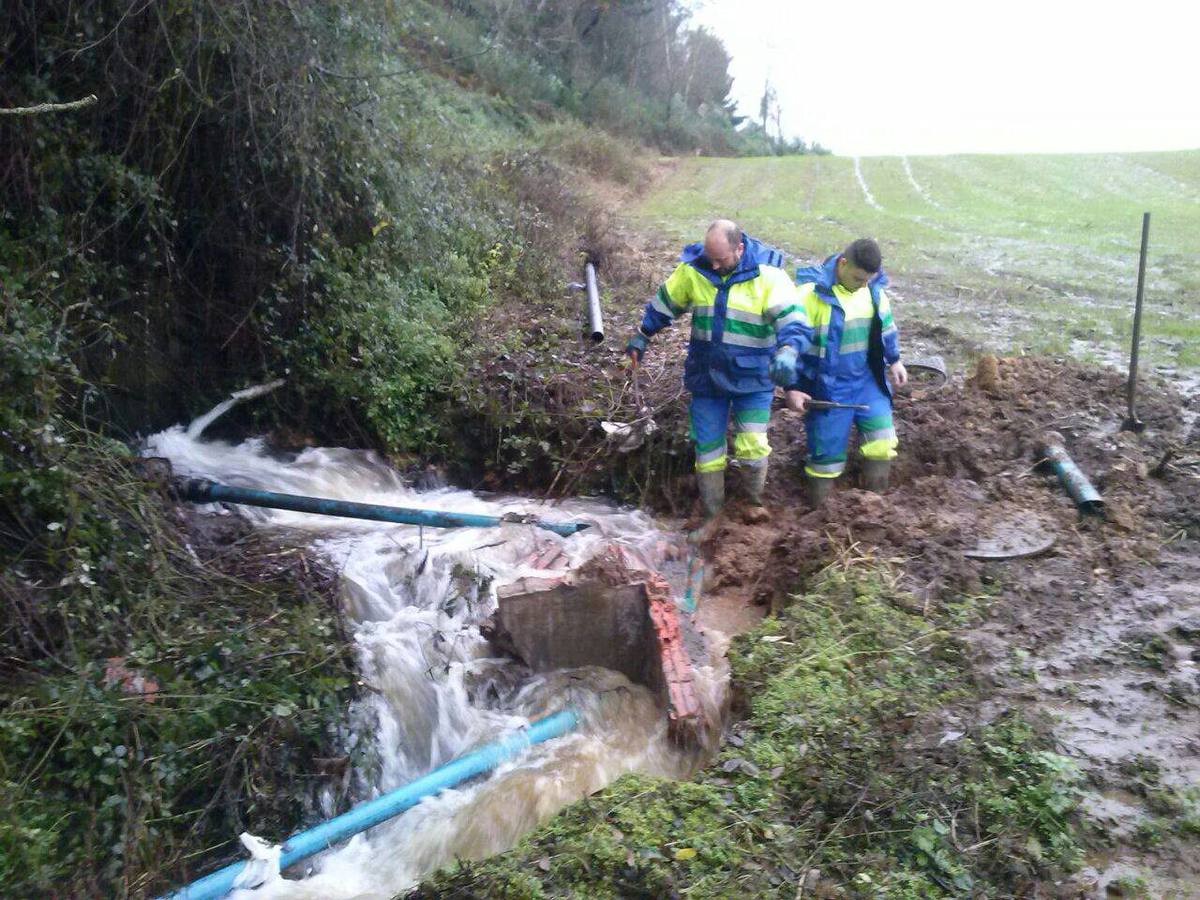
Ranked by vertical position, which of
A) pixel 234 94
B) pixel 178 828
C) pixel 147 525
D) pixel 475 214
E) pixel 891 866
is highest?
pixel 234 94

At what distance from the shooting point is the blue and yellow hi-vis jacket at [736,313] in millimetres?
6207

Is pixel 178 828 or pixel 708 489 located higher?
pixel 708 489

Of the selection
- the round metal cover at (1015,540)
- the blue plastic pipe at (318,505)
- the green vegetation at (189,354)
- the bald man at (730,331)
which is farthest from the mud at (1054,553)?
the green vegetation at (189,354)

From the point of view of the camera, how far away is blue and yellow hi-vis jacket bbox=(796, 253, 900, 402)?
6.43m

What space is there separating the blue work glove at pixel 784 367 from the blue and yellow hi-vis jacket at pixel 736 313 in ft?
0.37

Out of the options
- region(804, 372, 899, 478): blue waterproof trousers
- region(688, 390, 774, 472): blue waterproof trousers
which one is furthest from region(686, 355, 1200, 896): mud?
region(688, 390, 774, 472): blue waterproof trousers

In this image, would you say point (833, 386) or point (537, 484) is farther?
point (537, 484)

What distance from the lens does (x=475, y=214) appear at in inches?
443

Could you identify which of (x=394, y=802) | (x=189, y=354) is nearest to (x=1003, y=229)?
(x=189, y=354)

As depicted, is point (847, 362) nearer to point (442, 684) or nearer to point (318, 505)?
point (442, 684)

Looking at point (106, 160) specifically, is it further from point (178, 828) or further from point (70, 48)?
point (178, 828)

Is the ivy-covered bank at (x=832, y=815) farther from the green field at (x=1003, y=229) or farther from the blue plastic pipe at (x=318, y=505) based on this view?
the green field at (x=1003, y=229)

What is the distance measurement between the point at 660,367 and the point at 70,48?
16.6ft

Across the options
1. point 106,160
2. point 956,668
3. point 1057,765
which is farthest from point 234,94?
point 1057,765
